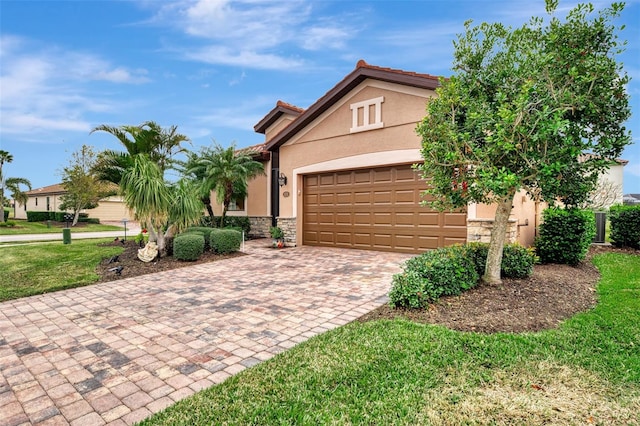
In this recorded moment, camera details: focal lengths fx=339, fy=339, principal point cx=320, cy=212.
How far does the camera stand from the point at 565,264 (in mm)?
8047

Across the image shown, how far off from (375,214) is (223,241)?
4796 millimetres

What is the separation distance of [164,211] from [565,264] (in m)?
10.0

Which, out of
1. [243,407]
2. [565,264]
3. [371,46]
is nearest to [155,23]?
[371,46]

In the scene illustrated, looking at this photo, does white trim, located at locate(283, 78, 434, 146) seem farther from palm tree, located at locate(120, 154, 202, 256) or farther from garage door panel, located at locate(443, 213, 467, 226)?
palm tree, located at locate(120, 154, 202, 256)

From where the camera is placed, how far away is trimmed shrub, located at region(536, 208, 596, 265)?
788cm

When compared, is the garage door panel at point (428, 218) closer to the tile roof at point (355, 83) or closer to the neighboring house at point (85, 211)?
the tile roof at point (355, 83)

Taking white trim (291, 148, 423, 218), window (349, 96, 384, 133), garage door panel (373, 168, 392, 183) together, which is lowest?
garage door panel (373, 168, 392, 183)

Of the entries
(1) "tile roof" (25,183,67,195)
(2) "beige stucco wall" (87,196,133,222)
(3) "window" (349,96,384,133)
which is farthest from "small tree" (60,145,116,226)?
(3) "window" (349,96,384,133)

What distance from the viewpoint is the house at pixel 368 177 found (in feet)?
31.2

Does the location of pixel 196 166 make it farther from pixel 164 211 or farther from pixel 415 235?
pixel 415 235

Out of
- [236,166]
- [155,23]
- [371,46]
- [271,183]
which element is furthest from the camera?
[271,183]

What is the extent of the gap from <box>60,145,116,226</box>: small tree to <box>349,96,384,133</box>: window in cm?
2181

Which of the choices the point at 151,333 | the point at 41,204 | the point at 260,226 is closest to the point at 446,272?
the point at 151,333

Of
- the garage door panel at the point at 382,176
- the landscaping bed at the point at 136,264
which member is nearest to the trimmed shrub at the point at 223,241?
the landscaping bed at the point at 136,264
